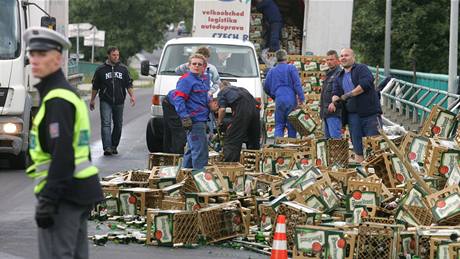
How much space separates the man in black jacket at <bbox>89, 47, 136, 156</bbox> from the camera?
21109 mm

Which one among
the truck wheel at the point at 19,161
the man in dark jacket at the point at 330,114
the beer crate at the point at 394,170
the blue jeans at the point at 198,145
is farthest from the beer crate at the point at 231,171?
the truck wheel at the point at 19,161

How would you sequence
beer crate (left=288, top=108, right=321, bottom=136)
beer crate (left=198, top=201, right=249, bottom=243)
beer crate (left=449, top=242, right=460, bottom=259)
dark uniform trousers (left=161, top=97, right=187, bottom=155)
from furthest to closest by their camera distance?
1. beer crate (left=288, top=108, right=321, bottom=136)
2. dark uniform trousers (left=161, top=97, right=187, bottom=155)
3. beer crate (left=198, top=201, right=249, bottom=243)
4. beer crate (left=449, top=242, right=460, bottom=259)

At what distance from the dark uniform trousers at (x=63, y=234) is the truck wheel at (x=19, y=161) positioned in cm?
1153

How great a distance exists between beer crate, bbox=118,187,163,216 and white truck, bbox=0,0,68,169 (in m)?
4.99

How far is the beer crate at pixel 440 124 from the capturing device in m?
16.0

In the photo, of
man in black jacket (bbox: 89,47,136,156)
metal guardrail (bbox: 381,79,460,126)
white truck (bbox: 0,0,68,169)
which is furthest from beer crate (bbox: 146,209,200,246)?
metal guardrail (bbox: 381,79,460,126)

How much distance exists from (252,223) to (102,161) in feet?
26.0

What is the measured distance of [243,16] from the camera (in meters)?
25.3

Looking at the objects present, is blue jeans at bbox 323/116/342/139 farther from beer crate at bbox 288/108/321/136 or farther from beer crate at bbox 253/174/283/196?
beer crate at bbox 253/174/283/196

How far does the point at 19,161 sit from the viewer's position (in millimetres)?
18703

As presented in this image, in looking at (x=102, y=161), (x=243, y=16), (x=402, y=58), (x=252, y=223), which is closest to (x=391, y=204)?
(x=252, y=223)

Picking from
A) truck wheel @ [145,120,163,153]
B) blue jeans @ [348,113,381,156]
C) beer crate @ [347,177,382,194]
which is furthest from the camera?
truck wheel @ [145,120,163,153]

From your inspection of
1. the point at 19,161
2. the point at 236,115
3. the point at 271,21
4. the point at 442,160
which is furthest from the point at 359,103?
the point at 271,21

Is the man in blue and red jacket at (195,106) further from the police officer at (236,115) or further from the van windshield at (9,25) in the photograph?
the van windshield at (9,25)
